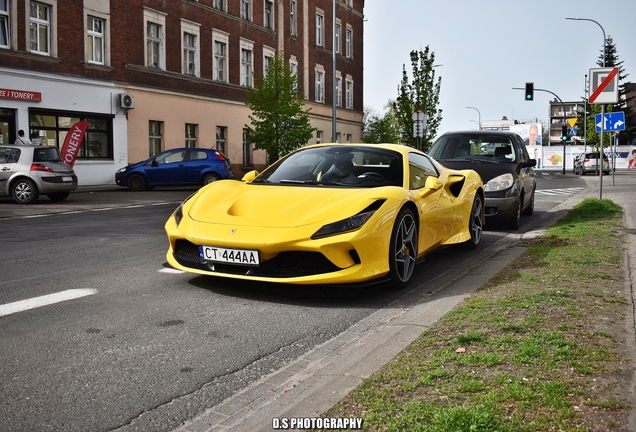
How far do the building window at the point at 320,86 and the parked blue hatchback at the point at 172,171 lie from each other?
22.3 metres

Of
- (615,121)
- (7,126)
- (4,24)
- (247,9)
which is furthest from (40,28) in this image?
(615,121)

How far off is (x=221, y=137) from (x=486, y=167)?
25.2 meters

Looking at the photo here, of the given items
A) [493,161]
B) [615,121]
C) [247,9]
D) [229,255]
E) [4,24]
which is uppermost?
[247,9]

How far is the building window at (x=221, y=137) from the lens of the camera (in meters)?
34.7

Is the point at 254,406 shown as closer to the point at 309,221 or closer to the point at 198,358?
the point at 198,358

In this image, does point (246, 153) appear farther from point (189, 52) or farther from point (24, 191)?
point (24, 191)

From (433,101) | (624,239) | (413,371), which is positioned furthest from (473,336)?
(433,101)

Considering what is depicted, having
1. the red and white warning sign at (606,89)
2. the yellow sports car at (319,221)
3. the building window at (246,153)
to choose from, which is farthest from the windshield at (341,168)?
the building window at (246,153)

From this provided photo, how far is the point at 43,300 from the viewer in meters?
5.40

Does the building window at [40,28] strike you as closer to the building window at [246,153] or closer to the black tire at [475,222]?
the building window at [246,153]

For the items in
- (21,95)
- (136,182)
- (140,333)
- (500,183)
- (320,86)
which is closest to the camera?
(140,333)

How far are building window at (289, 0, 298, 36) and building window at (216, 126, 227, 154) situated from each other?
10057mm

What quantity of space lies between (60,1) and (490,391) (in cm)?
2520

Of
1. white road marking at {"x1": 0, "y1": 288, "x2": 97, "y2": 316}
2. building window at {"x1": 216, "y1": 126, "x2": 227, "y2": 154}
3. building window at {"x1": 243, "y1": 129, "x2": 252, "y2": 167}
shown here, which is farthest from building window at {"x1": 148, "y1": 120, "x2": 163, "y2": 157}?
white road marking at {"x1": 0, "y1": 288, "x2": 97, "y2": 316}
